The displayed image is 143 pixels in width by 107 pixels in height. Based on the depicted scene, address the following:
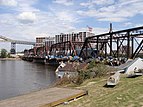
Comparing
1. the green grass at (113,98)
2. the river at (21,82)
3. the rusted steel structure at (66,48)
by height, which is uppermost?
the rusted steel structure at (66,48)

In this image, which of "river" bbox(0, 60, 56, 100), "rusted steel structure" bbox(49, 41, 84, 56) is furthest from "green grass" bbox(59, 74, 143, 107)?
"rusted steel structure" bbox(49, 41, 84, 56)

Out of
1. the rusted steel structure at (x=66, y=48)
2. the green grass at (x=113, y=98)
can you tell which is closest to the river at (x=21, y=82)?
the green grass at (x=113, y=98)

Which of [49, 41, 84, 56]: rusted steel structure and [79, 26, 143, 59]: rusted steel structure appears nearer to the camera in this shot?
[79, 26, 143, 59]: rusted steel structure

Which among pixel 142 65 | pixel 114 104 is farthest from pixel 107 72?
pixel 114 104

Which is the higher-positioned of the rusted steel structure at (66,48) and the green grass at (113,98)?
the rusted steel structure at (66,48)

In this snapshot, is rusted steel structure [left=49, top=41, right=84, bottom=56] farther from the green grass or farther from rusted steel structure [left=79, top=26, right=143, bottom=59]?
the green grass

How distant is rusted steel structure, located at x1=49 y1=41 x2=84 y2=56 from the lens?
12480 cm

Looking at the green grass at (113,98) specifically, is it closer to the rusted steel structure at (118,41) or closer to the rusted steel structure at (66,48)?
the rusted steel structure at (118,41)

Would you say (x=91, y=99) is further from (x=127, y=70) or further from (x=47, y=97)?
(x=127, y=70)

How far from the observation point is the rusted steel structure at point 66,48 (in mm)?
124800

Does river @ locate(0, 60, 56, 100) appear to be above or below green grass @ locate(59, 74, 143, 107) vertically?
below

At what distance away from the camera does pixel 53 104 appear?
483 inches

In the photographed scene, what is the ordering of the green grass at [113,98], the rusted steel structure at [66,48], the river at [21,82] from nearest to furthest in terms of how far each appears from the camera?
1. the green grass at [113,98]
2. the river at [21,82]
3. the rusted steel structure at [66,48]

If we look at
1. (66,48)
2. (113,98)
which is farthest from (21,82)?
(66,48)
